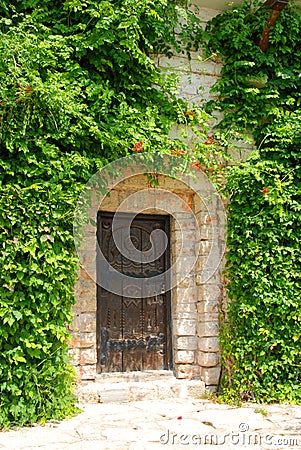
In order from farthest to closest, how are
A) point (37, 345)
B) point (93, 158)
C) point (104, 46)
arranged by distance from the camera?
point (104, 46), point (93, 158), point (37, 345)

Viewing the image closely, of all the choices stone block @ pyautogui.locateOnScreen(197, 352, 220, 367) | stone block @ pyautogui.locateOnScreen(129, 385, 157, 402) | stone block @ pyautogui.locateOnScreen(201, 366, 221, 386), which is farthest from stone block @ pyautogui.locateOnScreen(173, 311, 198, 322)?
stone block @ pyautogui.locateOnScreen(129, 385, 157, 402)

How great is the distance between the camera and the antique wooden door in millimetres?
4543

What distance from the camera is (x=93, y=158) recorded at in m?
3.99

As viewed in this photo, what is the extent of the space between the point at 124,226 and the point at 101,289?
0.66m

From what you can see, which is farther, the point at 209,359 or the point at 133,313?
the point at 133,313

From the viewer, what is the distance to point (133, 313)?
183 inches

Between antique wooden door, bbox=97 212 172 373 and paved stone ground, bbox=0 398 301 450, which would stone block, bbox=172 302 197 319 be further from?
paved stone ground, bbox=0 398 301 450

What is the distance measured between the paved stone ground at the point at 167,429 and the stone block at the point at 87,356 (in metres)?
0.36

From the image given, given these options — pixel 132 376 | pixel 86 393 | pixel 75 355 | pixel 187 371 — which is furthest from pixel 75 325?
pixel 187 371

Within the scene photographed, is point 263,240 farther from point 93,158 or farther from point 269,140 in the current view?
point 93,158

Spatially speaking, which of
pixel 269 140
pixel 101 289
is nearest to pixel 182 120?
pixel 269 140

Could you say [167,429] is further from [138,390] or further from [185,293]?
[185,293]

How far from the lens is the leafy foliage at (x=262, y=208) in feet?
14.2

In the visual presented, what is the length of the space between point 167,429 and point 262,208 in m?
2.17
